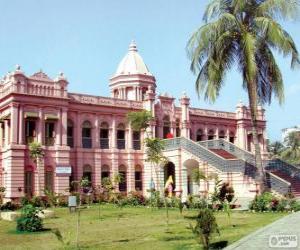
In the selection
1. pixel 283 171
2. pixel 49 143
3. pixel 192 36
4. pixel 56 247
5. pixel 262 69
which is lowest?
pixel 56 247

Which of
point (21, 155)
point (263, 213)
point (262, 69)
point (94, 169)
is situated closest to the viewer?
point (263, 213)

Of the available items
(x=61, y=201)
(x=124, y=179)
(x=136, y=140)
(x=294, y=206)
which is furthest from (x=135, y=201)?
(x=294, y=206)

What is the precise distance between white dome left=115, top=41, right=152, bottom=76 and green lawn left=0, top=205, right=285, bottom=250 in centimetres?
2474

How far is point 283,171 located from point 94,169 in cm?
1394

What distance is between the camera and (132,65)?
45719 millimetres

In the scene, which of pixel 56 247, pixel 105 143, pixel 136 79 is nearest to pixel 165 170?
pixel 105 143

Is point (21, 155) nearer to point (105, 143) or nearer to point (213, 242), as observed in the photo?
point (105, 143)

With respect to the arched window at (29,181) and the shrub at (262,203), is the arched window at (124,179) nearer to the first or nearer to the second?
the arched window at (29,181)

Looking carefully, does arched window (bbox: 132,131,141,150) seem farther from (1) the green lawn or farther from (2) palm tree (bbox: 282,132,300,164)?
(2) palm tree (bbox: 282,132,300,164)

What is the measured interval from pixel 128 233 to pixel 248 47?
1175 cm

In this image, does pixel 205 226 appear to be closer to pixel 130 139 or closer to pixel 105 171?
pixel 105 171

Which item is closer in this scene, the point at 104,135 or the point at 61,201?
the point at 61,201

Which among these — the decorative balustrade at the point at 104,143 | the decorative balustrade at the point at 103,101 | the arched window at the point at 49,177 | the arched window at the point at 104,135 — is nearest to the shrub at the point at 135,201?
the arched window at the point at 49,177

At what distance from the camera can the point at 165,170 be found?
40219 mm
